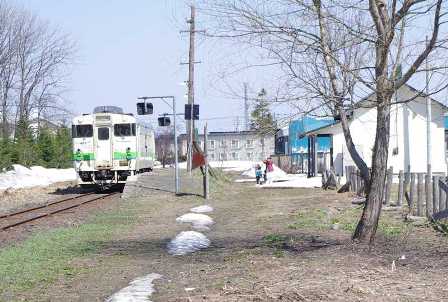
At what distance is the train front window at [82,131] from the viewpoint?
95.9ft

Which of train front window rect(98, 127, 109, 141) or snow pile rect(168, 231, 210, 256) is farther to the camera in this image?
train front window rect(98, 127, 109, 141)

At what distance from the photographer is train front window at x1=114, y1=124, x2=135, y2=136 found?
29.2 metres

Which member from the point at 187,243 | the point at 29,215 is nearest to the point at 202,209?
the point at 29,215

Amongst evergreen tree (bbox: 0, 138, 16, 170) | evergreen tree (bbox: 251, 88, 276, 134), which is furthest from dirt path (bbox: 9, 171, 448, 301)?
evergreen tree (bbox: 0, 138, 16, 170)

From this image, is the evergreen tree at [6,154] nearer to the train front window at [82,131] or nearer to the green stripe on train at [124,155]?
the train front window at [82,131]

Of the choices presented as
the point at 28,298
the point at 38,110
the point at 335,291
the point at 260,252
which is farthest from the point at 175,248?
the point at 38,110

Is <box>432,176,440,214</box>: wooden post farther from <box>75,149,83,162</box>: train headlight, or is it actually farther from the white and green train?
<box>75,149,83,162</box>: train headlight

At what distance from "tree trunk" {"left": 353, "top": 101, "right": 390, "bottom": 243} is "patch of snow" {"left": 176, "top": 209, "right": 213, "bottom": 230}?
504 centimetres

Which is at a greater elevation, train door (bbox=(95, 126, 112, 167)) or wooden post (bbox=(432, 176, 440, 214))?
train door (bbox=(95, 126, 112, 167))

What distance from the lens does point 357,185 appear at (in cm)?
2325

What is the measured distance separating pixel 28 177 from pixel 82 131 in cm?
1219

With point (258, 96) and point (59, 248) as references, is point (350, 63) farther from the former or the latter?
point (59, 248)

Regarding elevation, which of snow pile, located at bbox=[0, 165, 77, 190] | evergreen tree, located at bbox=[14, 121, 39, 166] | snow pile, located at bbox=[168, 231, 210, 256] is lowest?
snow pile, located at bbox=[168, 231, 210, 256]

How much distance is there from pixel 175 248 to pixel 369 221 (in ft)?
10.6
